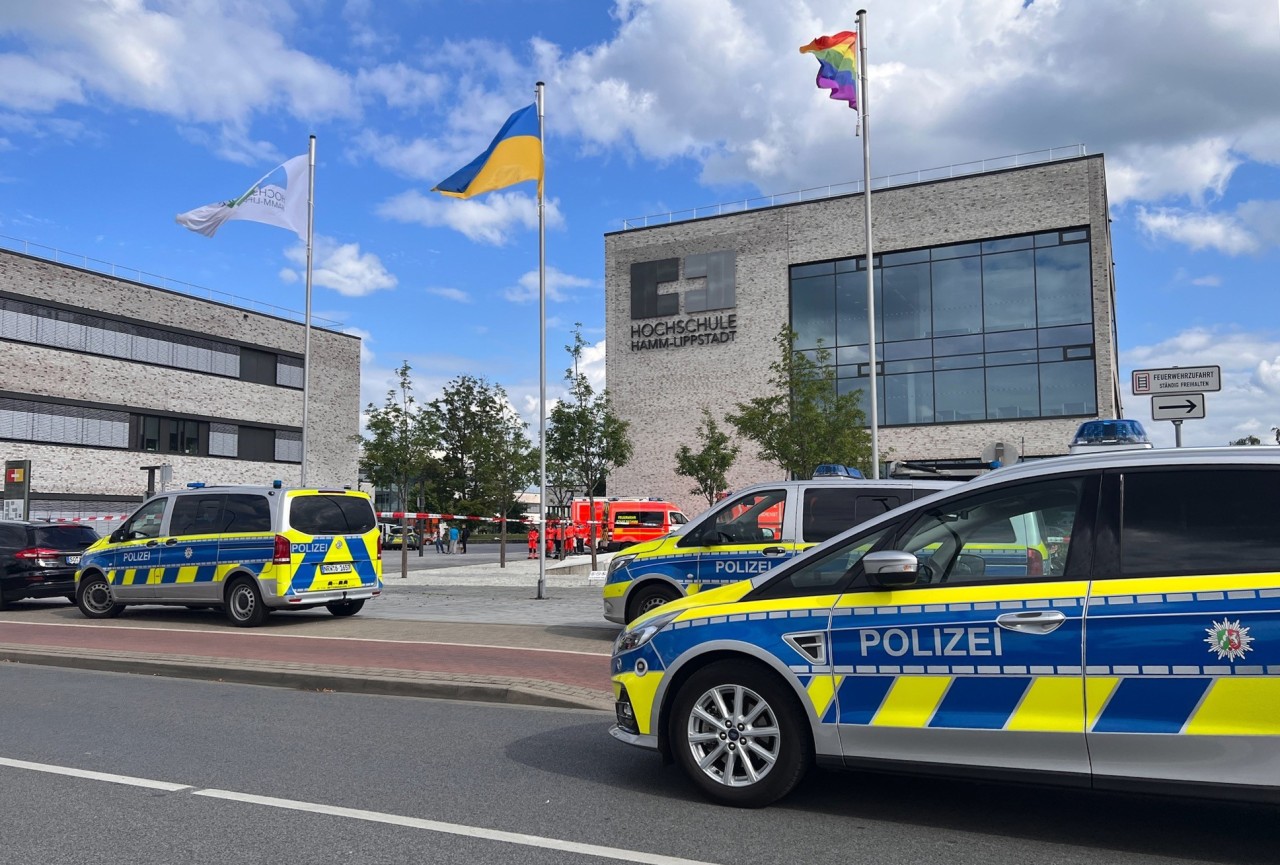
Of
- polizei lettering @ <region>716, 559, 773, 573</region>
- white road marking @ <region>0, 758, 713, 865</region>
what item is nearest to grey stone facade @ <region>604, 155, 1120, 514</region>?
polizei lettering @ <region>716, 559, 773, 573</region>

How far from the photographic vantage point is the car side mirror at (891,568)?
→ 4906mm

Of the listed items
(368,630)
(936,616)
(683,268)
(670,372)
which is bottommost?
(368,630)

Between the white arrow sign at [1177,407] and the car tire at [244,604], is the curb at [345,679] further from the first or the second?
the white arrow sign at [1177,407]

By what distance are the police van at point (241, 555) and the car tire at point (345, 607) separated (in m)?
0.02

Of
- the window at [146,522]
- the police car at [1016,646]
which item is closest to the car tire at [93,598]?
the window at [146,522]

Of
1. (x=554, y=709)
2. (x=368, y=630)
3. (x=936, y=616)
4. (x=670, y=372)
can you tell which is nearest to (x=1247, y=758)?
(x=936, y=616)

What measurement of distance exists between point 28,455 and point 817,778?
140 feet

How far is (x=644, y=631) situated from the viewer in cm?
570

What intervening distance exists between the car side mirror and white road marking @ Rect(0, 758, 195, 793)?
12.9 feet

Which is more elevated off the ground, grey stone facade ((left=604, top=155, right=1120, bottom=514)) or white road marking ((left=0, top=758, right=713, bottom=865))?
grey stone facade ((left=604, top=155, right=1120, bottom=514))

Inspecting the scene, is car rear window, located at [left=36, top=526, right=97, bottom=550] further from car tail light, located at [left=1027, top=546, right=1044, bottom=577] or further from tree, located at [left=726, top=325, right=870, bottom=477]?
car tail light, located at [left=1027, top=546, right=1044, bottom=577]

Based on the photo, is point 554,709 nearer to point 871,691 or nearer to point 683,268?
point 871,691

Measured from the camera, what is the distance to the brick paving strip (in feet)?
29.5

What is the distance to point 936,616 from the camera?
4.90 metres
